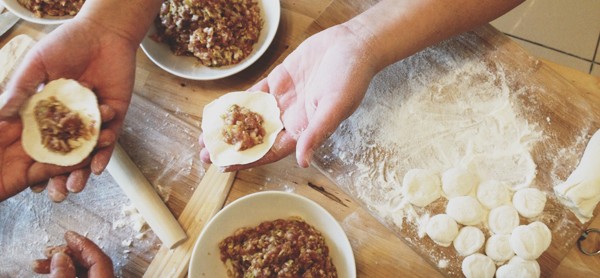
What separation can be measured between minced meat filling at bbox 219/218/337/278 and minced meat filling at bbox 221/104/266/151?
0.24 meters

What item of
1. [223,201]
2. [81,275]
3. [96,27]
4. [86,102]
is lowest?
[81,275]

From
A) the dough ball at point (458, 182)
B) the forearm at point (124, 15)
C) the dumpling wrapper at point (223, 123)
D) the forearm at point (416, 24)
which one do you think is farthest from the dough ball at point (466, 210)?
the forearm at point (124, 15)

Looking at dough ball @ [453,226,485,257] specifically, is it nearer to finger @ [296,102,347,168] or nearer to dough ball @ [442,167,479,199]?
dough ball @ [442,167,479,199]

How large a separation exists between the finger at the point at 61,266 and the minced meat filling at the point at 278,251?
0.41m

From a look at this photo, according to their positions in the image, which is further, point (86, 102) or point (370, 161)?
point (370, 161)

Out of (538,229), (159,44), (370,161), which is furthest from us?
(159,44)

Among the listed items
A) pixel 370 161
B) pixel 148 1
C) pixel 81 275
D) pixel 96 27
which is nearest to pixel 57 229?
pixel 81 275

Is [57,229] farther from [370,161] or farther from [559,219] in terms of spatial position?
[559,219]

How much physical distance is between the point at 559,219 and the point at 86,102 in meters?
1.39

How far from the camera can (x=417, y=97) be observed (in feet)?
5.01

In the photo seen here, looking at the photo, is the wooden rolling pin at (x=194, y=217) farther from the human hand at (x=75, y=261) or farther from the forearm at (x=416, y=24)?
the forearm at (x=416, y=24)

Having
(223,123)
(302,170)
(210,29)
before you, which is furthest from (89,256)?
(210,29)

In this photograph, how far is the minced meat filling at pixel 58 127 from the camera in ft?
4.33

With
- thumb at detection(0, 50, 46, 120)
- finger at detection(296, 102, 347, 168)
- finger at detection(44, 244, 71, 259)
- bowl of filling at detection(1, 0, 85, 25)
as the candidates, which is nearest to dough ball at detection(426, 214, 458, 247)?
finger at detection(296, 102, 347, 168)
